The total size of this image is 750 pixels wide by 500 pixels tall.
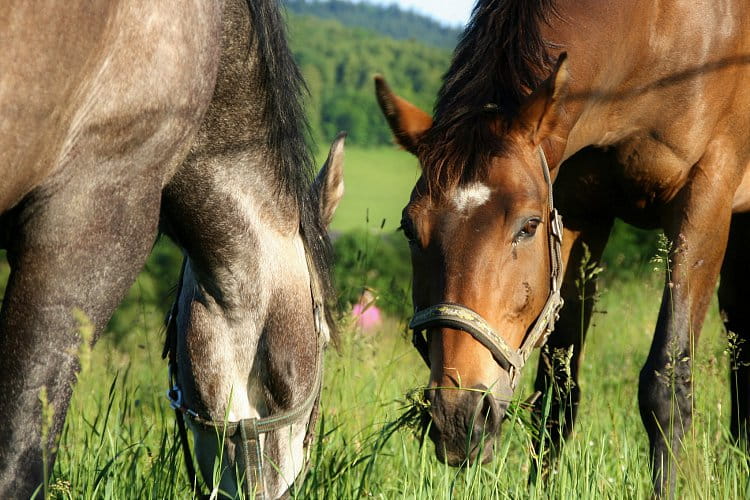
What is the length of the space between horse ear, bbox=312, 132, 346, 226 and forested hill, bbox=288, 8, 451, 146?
28704 mm

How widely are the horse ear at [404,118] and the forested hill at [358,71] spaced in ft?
92.7

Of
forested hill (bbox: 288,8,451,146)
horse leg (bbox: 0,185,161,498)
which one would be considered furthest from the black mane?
forested hill (bbox: 288,8,451,146)

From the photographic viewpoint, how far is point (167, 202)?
2424mm

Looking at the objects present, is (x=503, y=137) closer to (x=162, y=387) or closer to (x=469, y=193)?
(x=469, y=193)

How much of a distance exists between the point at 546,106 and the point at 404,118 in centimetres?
51

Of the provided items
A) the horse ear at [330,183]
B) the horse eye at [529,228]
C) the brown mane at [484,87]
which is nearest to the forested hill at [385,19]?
the brown mane at [484,87]

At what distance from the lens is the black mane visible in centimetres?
239

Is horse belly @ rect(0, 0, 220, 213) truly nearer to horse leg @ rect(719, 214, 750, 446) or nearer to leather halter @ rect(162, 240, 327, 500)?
leather halter @ rect(162, 240, 327, 500)

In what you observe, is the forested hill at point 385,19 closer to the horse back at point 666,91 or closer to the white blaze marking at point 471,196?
the horse back at point 666,91

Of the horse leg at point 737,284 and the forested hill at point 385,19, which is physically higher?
the forested hill at point 385,19

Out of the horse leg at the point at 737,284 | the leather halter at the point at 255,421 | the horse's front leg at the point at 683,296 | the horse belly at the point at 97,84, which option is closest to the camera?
the horse belly at the point at 97,84

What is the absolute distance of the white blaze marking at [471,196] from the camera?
295 centimetres

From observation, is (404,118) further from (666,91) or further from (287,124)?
(666,91)

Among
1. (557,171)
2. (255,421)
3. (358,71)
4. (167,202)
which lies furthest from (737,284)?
(358,71)
